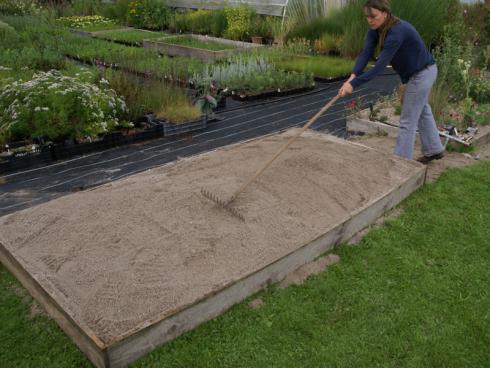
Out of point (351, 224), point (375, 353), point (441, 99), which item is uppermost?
point (441, 99)

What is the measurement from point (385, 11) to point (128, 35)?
26.3 feet

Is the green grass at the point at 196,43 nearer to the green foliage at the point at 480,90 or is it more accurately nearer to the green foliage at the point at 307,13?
the green foliage at the point at 307,13

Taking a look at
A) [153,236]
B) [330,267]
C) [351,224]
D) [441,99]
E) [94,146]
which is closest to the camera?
[153,236]

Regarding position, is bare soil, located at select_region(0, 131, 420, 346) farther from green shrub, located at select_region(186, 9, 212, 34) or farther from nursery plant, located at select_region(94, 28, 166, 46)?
green shrub, located at select_region(186, 9, 212, 34)

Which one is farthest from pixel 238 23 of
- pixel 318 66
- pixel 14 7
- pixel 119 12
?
pixel 14 7

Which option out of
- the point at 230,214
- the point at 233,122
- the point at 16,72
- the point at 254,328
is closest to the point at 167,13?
the point at 16,72

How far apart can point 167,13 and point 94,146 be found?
886 centimetres

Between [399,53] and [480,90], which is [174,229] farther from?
[480,90]

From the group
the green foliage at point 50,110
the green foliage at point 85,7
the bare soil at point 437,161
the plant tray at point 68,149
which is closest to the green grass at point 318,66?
the bare soil at point 437,161

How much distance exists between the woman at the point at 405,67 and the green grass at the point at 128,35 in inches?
279

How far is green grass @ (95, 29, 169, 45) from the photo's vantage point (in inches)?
384

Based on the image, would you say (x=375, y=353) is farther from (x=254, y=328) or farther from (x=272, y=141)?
(x=272, y=141)

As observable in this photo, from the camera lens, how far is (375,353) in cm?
224

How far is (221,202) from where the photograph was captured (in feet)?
9.81
